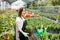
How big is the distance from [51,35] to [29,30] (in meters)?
0.26

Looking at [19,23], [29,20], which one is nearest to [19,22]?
[19,23]

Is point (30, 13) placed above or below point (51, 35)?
above

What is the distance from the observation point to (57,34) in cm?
267

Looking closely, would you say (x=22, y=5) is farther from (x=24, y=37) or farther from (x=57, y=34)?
(x=57, y=34)

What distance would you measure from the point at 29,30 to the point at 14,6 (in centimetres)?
33

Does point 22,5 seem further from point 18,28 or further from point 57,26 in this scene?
point 57,26

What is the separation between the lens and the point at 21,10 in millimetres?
2586

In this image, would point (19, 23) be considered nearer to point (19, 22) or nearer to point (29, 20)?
point (19, 22)

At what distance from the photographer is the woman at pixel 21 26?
8.43 ft

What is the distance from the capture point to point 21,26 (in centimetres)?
260

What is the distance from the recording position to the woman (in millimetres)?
2570

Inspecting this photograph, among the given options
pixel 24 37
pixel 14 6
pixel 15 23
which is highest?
pixel 14 6

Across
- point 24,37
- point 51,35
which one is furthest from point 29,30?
point 51,35

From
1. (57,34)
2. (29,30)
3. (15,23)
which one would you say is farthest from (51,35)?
(15,23)
